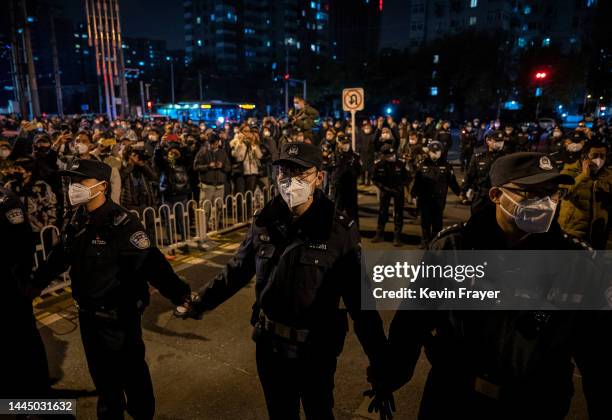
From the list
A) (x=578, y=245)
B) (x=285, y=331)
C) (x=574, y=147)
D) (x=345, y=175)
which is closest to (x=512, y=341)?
(x=578, y=245)

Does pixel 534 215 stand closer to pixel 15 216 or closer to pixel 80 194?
pixel 80 194

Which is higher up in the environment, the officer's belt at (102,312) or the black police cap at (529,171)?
the black police cap at (529,171)

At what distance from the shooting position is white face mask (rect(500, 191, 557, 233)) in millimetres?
2350

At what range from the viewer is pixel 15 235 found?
12.0 ft

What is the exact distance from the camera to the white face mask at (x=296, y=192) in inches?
120

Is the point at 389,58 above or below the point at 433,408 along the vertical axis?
above

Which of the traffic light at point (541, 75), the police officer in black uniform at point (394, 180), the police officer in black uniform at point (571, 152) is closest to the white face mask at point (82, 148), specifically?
the police officer in black uniform at point (394, 180)

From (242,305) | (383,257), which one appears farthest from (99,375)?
(383,257)

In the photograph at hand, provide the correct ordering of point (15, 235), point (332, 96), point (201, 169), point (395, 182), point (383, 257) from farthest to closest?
point (332, 96) < point (201, 169) < point (395, 182) < point (383, 257) < point (15, 235)

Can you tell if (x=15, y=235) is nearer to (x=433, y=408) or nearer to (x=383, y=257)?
(x=433, y=408)

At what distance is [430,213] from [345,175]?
1.90m

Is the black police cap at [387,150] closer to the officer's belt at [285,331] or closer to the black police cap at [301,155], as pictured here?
the black police cap at [301,155]

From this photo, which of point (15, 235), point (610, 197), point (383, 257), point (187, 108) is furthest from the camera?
point (187, 108)

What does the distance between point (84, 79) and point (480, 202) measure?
13010 cm
